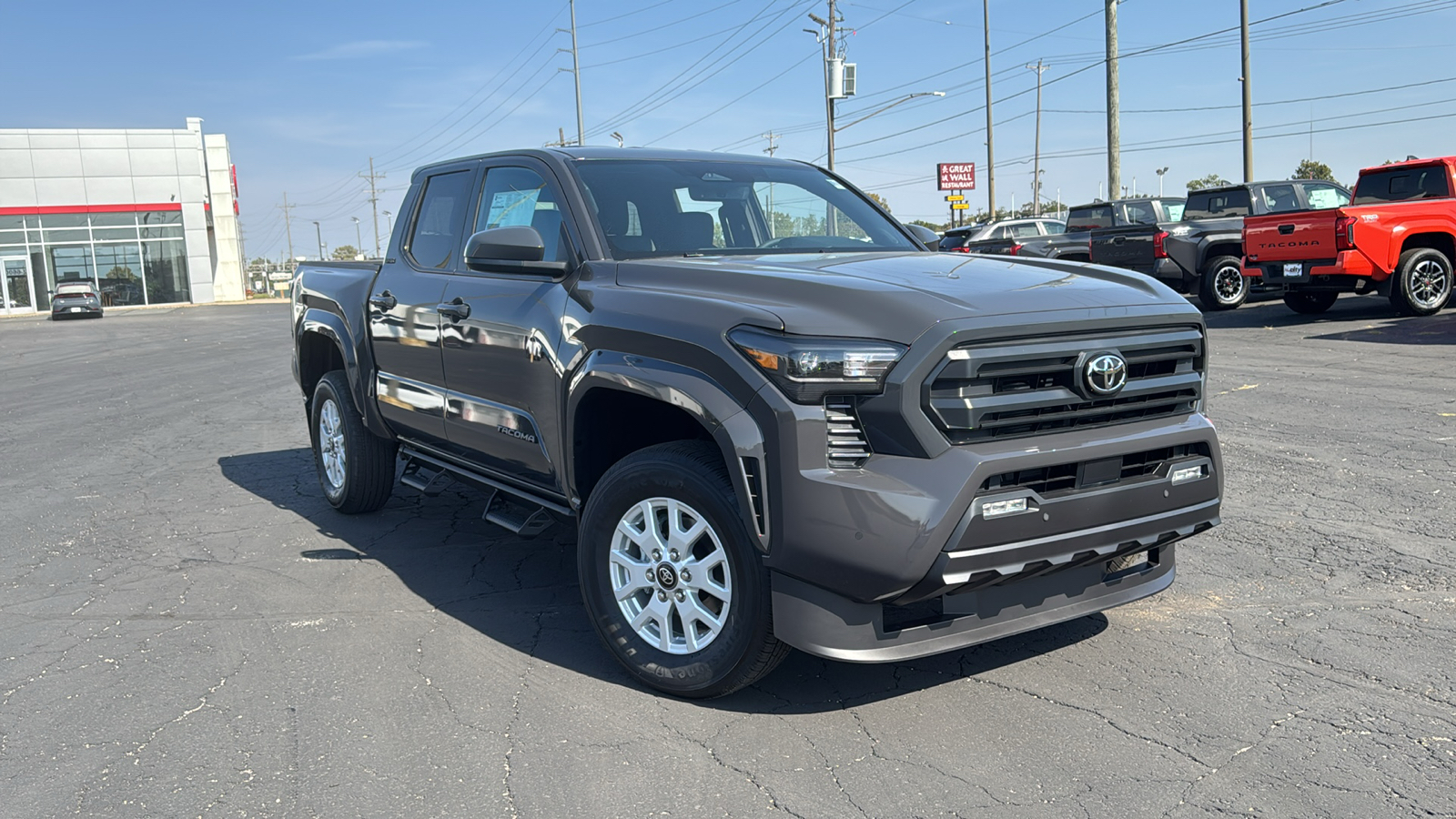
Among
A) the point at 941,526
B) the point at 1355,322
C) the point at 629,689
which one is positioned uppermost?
the point at 941,526

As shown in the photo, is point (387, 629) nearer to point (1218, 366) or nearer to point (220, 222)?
point (1218, 366)

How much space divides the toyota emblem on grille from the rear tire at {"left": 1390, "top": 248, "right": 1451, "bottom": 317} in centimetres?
1354

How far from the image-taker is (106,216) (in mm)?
53406

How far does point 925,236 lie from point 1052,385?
7.11ft

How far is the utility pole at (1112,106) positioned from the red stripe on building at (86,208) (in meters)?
46.8

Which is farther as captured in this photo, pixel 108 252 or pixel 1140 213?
pixel 108 252

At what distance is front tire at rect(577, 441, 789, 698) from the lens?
11.3 feet

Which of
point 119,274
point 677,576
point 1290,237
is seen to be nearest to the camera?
point 677,576

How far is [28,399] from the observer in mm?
13375

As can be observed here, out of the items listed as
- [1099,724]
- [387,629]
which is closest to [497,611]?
[387,629]

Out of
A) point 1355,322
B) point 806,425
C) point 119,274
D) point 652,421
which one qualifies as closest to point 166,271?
point 119,274

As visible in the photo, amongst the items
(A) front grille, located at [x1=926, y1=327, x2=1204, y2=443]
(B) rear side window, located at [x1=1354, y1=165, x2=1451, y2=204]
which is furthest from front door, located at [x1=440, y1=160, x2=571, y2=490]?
(B) rear side window, located at [x1=1354, y1=165, x2=1451, y2=204]

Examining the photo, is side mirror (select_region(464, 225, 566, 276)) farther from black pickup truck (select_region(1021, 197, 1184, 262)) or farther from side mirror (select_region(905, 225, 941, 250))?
black pickup truck (select_region(1021, 197, 1184, 262))

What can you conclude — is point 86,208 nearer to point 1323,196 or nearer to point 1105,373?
point 1323,196
